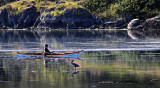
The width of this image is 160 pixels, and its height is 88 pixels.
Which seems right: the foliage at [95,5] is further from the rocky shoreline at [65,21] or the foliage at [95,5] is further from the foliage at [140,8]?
the foliage at [140,8]

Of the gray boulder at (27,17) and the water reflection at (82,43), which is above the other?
the gray boulder at (27,17)

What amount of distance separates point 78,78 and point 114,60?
16.3 m

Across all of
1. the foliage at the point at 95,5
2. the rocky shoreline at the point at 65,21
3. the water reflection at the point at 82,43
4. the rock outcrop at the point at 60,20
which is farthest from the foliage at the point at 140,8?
the water reflection at the point at 82,43

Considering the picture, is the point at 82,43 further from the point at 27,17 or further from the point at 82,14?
the point at 27,17

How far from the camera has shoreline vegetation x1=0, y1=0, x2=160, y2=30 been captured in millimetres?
165250

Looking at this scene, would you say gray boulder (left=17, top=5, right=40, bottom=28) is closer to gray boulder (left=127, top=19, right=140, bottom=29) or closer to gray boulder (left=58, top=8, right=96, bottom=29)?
gray boulder (left=58, top=8, right=96, bottom=29)

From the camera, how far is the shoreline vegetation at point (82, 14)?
165250 mm

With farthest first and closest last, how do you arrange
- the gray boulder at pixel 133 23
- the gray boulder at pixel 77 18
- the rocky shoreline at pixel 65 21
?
the gray boulder at pixel 77 18, the rocky shoreline at pixel 65 21, the gray boulder at pixel 133 23

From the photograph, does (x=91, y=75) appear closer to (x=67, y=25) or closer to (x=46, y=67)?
(x=46, y=67)

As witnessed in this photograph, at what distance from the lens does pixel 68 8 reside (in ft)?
594

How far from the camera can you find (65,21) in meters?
179

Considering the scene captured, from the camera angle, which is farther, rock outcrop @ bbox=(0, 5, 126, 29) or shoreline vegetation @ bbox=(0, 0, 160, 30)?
rock outcrop @ bbox=(0, 5, 126, 29)

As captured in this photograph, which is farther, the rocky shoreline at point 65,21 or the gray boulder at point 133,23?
the rocky shoreline at point 65,21

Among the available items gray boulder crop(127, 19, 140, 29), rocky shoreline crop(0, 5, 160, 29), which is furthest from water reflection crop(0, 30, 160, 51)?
A: rocky shoreline crop(0, 5, 160, 29)
